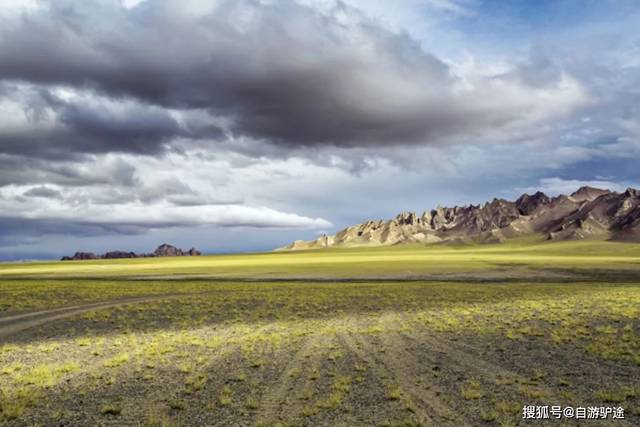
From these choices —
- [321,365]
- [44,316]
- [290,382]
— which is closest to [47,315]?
[44,316]

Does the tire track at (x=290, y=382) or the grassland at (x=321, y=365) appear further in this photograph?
the grassland at (x=321, y=365)

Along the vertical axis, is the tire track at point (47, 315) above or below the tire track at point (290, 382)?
above

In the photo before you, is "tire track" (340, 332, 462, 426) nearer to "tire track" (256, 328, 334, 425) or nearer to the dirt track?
"tire track" (256, 328, 334, 425)

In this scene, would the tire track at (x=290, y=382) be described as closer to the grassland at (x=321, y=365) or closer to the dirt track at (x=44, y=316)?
the grassland at (x=321, y=365)

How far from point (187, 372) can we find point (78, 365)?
18.8ft

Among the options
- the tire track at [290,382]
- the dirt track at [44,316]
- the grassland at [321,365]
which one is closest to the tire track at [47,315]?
the dirt track at [44,316]

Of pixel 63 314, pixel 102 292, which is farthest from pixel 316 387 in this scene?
pixel 102 292

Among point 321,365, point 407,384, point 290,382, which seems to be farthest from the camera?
point 321,365

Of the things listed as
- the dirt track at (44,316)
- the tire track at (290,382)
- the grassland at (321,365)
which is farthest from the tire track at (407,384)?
the dirt track at (44,316)

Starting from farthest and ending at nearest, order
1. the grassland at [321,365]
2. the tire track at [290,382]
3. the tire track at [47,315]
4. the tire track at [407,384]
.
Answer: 1. the tire track at [47,315]
2. the grassland at [321,365]
3. the tire track at [290,382]
4. the tire track at [407,384]

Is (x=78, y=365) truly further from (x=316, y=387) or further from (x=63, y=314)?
(x=63, y=314)

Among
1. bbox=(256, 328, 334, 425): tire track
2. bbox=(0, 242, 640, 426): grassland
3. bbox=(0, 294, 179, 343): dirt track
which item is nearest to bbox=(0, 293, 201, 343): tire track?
bbox=(0, 294, 179, 343): dirt track

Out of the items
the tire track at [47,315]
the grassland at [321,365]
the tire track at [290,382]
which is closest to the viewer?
Result: the tire track at [290,382]

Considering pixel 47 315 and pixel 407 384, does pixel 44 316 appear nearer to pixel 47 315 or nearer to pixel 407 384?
pixel 47 315
